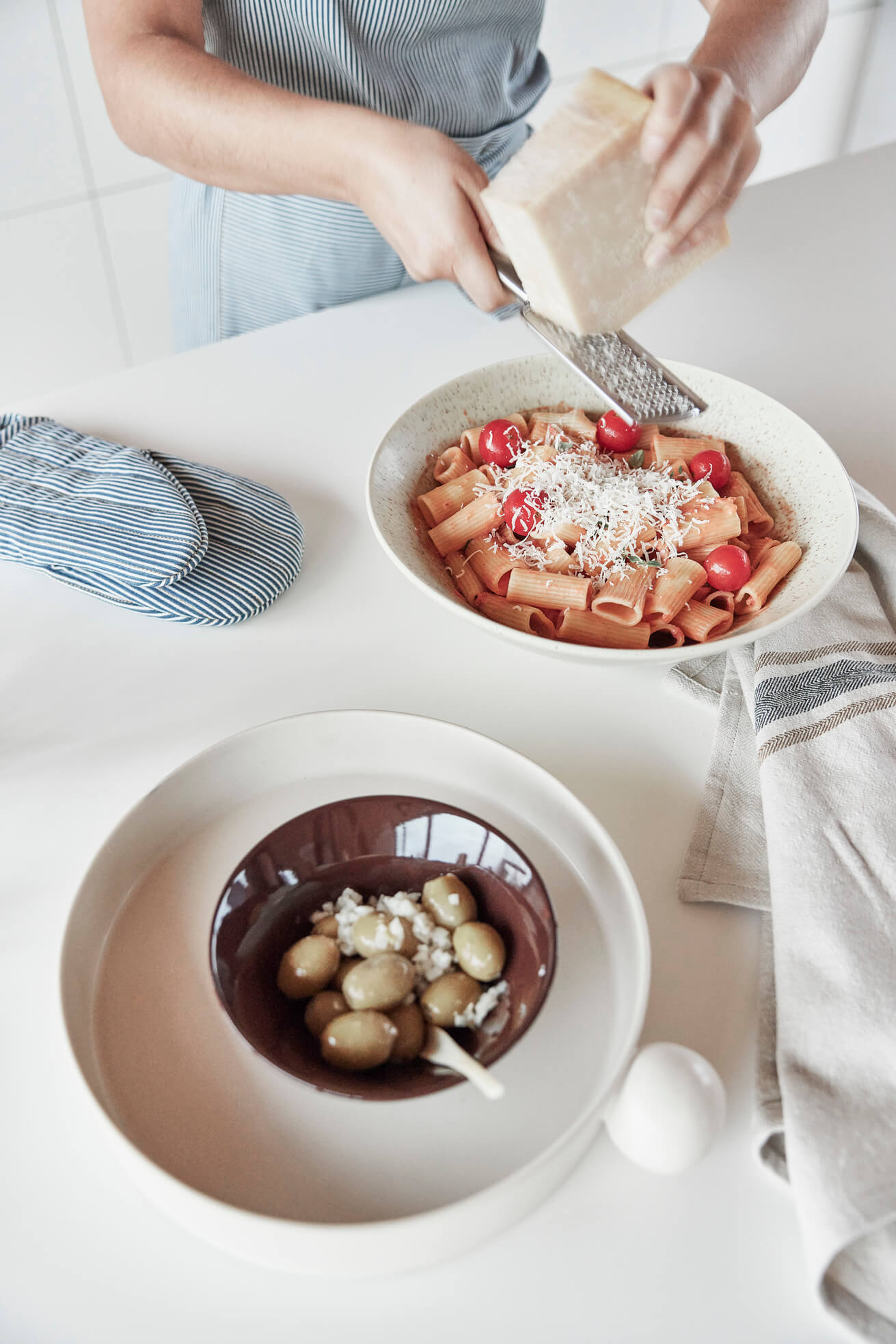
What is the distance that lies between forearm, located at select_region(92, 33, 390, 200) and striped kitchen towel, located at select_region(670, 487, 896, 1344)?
0.60 meters

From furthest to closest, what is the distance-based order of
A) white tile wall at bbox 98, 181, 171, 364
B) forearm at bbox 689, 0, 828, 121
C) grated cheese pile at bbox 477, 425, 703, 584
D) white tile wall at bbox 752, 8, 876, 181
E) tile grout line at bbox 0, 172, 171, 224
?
white tile wall at bbox 752, 8, 876, 181 → white tile wall at bbox 98, 181, 171, 364 → tile grout line at bbox 0, 172, 171, 224 → forearm at bbox 689, 0, 828, 121 → grated cheese pile at bbox 477, 425, 703, 584

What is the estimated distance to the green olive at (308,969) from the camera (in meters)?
0.52

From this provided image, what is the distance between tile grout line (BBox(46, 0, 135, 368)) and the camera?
1797 millimetres

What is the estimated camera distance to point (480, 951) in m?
0.52

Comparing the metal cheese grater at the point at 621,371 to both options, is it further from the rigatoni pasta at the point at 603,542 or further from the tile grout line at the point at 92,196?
the tile grout line at the point at 92,196

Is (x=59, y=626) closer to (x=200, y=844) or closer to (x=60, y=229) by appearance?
(x=200, y=844)

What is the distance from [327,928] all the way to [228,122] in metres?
0.85

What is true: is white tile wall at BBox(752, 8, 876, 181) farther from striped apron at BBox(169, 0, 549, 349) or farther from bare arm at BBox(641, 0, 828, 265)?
bare arm at BBox(641, 0, 828, 265)

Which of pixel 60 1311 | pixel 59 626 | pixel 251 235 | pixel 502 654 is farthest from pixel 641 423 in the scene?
pixel 251 235

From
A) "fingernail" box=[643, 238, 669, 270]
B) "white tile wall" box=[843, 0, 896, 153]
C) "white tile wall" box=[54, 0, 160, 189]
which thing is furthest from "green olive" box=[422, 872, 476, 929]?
"white tile wall" box=[843, 0, 896, 153]

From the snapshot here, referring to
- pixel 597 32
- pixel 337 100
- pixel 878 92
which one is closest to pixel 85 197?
pixel 337 100

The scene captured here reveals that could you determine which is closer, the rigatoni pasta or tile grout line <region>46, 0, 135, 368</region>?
the rigatoni pasta

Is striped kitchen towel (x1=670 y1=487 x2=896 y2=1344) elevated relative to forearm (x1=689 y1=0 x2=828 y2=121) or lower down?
lower down

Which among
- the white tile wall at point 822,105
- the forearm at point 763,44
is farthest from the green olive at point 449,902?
the white tile wall at point 822,105
